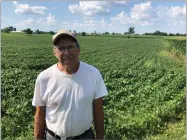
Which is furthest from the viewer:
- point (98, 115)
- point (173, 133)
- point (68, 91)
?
point (173, 133)

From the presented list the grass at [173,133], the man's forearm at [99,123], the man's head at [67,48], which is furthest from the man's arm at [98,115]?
the grass at [173,133]

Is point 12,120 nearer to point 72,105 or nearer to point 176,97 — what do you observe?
point 72,105

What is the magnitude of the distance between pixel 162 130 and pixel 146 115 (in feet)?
2.10

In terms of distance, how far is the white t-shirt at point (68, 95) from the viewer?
2836 mm

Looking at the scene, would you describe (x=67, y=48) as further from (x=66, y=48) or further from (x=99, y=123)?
(x=99, y=123)

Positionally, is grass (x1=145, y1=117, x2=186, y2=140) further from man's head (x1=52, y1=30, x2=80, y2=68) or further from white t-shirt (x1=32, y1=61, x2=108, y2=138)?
man's head (x1=52, y1=30, x2=80, y2=68)

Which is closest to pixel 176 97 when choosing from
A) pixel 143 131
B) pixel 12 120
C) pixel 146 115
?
pixel 146 115

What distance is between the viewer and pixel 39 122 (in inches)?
119

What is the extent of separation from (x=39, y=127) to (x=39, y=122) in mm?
55

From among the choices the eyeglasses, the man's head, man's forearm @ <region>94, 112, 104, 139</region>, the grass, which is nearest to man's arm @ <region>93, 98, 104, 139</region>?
man's forearm @ <region>94, 112, 104, 139</region>

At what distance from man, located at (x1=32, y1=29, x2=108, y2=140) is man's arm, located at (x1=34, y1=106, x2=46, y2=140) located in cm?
4

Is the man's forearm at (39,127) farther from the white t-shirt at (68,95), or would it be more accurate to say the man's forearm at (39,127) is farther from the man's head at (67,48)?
the man's head at (67,48)

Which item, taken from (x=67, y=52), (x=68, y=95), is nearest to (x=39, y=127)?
(x=68, y=95)

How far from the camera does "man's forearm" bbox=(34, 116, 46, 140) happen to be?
3025 millimetres
